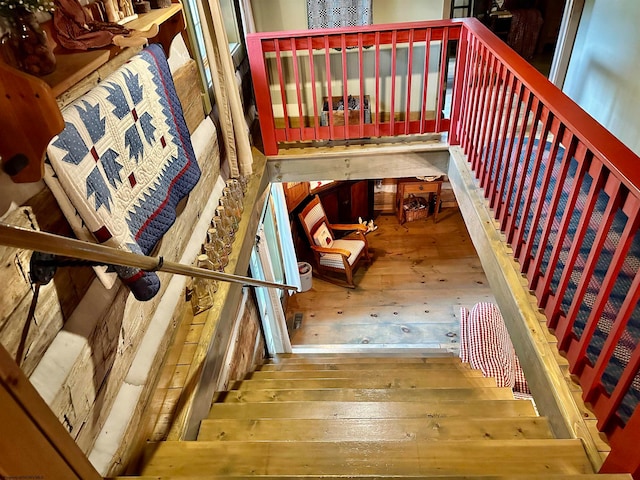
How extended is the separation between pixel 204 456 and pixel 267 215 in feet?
9.53

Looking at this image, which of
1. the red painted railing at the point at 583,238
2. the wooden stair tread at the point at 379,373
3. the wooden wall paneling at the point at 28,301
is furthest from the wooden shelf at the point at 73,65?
the wooden stair tread at the point at 379,373

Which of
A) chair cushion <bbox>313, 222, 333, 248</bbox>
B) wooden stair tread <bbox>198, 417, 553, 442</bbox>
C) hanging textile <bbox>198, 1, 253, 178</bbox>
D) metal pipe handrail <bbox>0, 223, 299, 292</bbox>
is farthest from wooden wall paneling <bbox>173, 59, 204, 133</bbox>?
chair cushion <bbox>313, 222, 333, 248</bbox>

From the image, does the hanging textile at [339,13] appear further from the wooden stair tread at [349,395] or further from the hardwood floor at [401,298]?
the hardwood floor at [401,298]

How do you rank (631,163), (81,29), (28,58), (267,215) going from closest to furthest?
(28,58) < (631,163) < (81,29) < (267,215)

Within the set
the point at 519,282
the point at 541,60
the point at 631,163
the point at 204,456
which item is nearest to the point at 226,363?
the point at 204,456

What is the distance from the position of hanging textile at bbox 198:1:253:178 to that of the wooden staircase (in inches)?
56.4

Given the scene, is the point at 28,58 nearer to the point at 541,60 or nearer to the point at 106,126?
the point at 106,126

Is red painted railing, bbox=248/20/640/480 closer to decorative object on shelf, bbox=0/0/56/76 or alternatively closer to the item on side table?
decorative object on shelf, bbox=0/0/56/76

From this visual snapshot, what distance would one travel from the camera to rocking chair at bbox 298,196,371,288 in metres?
5.12

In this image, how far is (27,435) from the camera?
75cm

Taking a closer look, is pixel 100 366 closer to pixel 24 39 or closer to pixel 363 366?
pixel 24 39

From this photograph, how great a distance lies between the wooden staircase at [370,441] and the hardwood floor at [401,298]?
6.99 ft

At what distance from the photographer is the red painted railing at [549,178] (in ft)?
4.16

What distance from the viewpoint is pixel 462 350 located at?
152 inches
